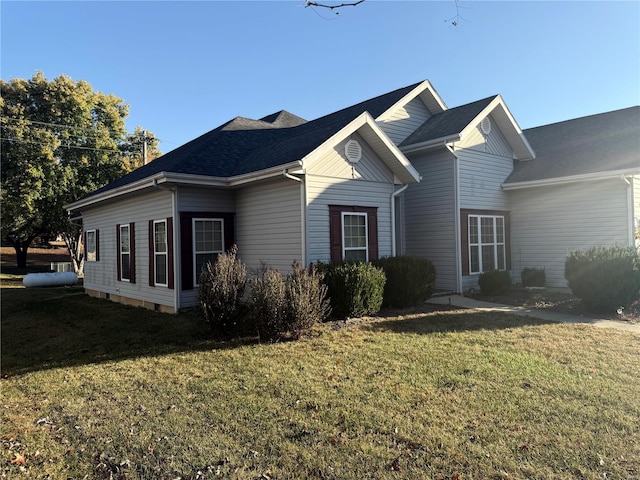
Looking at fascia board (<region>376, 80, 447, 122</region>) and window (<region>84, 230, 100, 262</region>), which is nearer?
fascia board (<region>376, 80, 447, 122</region>)

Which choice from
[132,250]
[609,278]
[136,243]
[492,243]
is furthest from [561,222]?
[132,250]

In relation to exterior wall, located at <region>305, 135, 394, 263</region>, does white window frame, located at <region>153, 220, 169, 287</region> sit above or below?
below

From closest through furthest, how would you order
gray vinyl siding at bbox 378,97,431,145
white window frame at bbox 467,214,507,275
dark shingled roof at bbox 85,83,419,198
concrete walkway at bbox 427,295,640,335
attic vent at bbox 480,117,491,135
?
concrete walkway at bbox 427,295,640,335 < dark shingled roof at bbox 85,83,419,198 < white window frame at bbox 467,214,507,275 < attic vent at bbox 480,117,491,135 < gray vinyl siding at bbox 378,97,431,145

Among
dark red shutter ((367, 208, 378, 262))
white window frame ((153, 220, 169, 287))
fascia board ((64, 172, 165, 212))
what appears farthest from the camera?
dark red shutter ((367, 208, 378, 262))

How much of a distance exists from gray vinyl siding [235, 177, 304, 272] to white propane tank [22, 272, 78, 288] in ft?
42.7

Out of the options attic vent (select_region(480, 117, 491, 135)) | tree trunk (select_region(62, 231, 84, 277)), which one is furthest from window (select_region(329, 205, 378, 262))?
tree trunk (select_region(62, 231, 84, 277))

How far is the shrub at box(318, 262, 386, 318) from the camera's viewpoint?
28.1ft

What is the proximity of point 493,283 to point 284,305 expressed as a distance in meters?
7.32

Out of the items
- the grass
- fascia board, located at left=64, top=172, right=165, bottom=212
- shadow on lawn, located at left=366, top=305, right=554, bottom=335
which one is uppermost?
fascia board, located at left=64, top=172, right=165, bottom=212

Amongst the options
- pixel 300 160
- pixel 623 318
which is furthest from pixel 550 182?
pixel 300 160

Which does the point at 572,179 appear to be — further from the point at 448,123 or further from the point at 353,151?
the point at 353,151

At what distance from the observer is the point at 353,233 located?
10602 mm

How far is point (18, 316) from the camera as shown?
1130 centimetres

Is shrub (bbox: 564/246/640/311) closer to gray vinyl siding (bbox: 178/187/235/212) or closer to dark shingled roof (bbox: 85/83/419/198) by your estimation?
dark shingled roof (bbox: 85/83/419/198)
